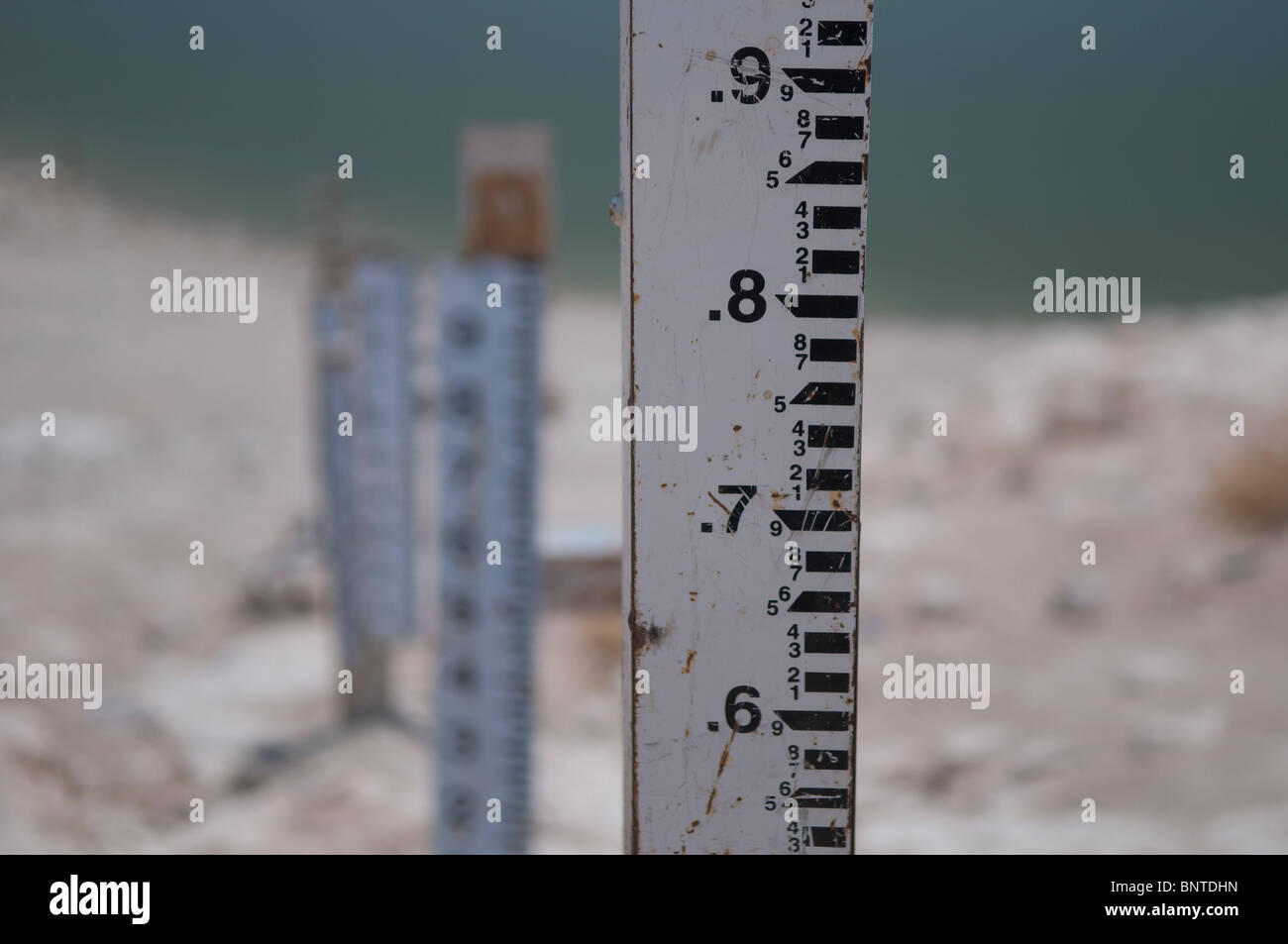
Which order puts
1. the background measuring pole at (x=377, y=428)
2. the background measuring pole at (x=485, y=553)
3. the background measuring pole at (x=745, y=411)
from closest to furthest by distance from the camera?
the background measuring pole at (x=745, y=411)
the background measuring pole at (x=485, y=553)
the background measuring pole at (x=377, y=428)

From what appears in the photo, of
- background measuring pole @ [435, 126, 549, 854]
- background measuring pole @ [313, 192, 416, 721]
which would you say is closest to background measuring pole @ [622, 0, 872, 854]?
background measuring pole @ [435, 126, 549, 854]

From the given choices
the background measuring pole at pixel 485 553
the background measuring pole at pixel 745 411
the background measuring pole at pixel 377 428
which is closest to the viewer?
the background measuring pole at pixel 745 411

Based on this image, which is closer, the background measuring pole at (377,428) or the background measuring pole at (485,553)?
the background measuring pole at (485,553)

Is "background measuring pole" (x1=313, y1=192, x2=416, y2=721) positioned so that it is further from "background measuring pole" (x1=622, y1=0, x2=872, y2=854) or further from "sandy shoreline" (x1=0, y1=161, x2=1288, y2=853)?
"background measuring pole" (x1=622, y1=0, x2=872, y2=854)

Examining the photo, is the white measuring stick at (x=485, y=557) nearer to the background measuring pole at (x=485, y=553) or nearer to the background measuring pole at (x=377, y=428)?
the background measuring pole at (x=485, y=553)

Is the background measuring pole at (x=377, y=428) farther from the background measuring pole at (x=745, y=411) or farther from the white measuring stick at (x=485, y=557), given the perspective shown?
the background measuring pole at (x=745, y=411)

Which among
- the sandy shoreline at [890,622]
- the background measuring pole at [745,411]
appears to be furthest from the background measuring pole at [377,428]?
the background measuring pole at [745,411]

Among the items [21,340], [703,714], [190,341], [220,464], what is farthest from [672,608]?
[190,341]
